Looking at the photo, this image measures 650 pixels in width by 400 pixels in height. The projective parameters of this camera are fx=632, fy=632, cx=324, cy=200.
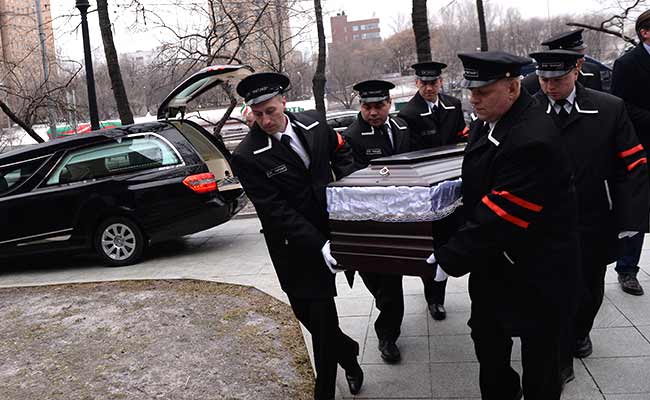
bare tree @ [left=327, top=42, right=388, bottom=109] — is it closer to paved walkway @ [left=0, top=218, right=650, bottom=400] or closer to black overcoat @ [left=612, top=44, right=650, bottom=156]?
paved walkway @ [left=0, top=218, right=650, bottom=400]

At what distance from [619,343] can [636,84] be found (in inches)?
71.9

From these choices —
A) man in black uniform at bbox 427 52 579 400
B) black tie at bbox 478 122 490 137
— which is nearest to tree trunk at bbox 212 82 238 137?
black tie at bbox 478 122 490 137

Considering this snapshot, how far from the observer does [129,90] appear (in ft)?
87.0

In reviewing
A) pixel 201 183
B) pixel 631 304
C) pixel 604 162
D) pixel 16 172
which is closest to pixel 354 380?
pixel 604 162

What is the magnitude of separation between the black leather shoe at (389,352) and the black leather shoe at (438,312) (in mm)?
684

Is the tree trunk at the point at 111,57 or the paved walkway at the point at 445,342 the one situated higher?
the tree trunk at the point at 111,57

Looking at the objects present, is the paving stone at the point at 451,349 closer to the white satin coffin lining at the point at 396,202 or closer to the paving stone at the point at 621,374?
the paving stone at the point at 621,374

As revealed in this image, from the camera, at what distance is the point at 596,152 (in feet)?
11.4

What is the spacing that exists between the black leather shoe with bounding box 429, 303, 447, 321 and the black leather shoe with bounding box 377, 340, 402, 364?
0.68 metres

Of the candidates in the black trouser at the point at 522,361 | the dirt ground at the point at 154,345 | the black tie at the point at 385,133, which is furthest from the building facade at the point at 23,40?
the black trouser at the point at 522,361

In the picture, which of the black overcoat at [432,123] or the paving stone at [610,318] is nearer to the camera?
the paving stone at [610,318]

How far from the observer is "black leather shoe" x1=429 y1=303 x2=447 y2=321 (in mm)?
4828

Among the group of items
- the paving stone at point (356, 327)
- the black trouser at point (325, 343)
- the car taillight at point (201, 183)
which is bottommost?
the paving stone at point (356, 327)

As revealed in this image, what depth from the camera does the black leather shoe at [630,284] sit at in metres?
4.95
